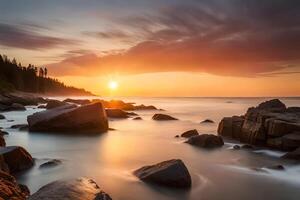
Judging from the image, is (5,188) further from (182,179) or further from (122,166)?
(122,166)

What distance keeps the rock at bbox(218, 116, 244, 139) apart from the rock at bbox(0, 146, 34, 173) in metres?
12.9

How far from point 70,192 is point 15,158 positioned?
17.9 feet

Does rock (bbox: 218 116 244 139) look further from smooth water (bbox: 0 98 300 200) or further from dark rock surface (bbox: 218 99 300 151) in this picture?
smooth water (bbox: 0 98 300 200)

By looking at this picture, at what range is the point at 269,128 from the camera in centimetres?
1762

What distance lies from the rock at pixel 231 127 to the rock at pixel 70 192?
15.0 meters

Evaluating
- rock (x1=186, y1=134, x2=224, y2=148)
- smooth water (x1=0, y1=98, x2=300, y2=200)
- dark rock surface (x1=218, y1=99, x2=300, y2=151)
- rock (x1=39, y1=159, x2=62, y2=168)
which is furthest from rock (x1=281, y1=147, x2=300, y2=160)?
rock (x1=39, y1=159, x2=62, y2=168)

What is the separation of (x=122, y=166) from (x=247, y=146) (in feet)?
23.5

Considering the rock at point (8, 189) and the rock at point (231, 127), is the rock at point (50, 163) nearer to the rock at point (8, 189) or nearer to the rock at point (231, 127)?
the rock at point (8, 189)

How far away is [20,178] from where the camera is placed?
1024cm

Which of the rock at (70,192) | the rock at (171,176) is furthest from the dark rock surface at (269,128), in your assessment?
the rock at (70,192)

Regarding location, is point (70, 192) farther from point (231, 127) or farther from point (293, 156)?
point (231, 127)

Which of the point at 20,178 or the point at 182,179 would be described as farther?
the point at 20,178

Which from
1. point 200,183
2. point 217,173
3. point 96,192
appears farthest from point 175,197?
point 217,173

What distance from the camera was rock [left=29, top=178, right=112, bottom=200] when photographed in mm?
5996
